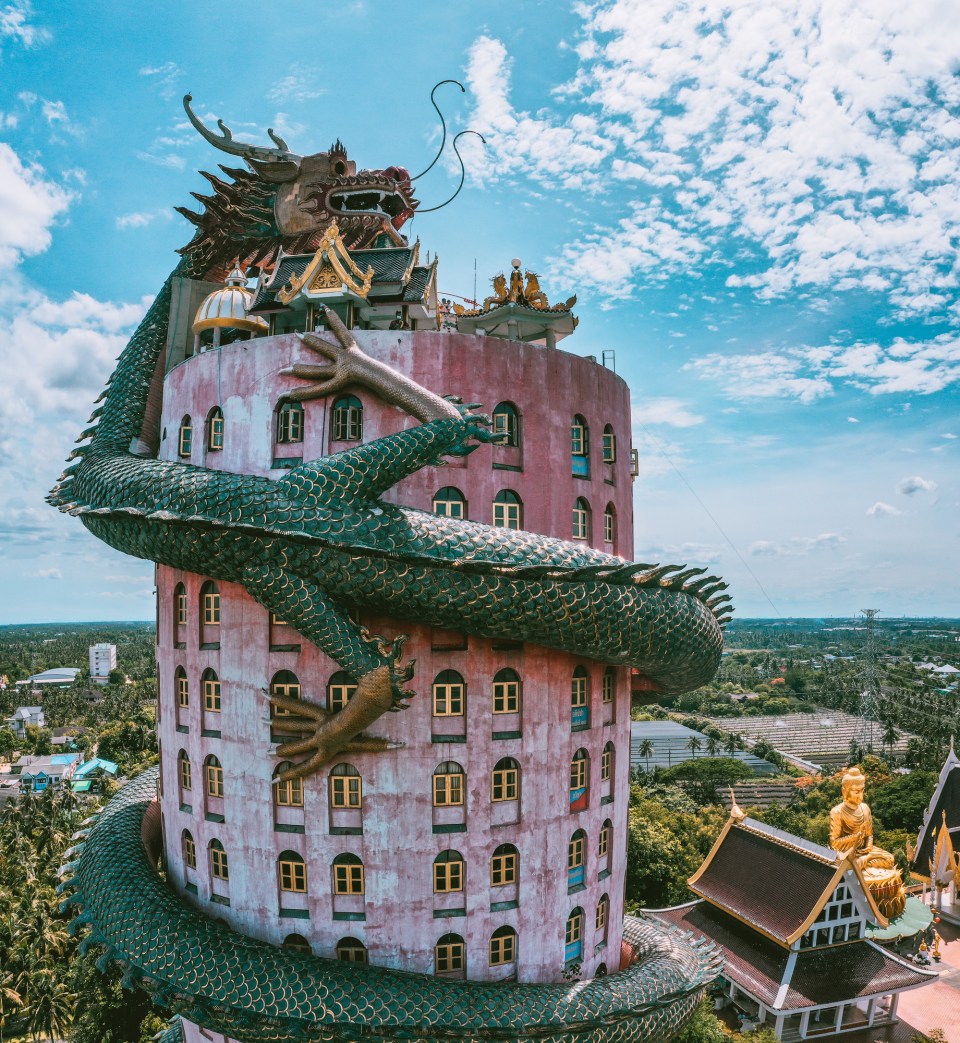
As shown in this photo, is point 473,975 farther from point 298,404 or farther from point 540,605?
point 298,404

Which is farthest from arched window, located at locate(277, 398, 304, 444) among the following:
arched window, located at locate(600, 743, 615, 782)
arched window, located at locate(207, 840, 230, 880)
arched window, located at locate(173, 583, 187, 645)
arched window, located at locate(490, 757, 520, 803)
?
arched window, located at locate(600, 743, 615, 782)

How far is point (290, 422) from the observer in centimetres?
2327

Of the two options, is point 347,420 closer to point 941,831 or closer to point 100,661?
point 941,831

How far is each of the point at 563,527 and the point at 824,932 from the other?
26.4 meters

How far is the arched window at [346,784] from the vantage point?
21.9 m

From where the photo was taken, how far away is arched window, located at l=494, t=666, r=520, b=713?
22.5 metres

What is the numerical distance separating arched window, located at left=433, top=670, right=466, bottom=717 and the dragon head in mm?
17405

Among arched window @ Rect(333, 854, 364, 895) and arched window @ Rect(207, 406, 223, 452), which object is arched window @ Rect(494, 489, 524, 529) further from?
arched window @ Rect(333, 854, 364, 895)

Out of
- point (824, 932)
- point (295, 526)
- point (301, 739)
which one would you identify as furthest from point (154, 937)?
point (824, 932)

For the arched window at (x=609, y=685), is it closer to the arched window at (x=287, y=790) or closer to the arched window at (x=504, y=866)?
the arched window at (x=504, y=866)

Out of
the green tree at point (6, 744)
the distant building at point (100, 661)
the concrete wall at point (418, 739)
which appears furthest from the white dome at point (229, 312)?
the distant building at point (100, 661)

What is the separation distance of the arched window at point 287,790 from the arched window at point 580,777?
817 centimetres

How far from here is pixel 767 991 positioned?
Answer: 34.2 meters

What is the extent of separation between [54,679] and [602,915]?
7258 inches
